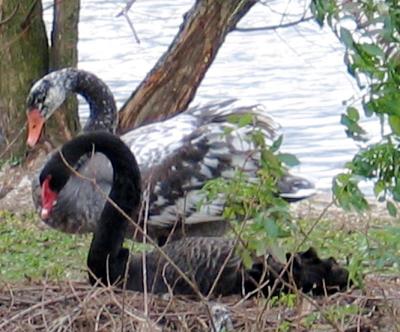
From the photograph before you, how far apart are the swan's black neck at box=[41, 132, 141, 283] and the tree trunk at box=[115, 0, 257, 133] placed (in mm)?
3271

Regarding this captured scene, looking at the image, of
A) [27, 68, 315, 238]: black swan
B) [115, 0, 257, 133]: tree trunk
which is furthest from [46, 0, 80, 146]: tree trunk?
[27, 68, 315, 238]: black swan

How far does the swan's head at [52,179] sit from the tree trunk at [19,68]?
11.4ft

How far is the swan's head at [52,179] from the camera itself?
20.0ft

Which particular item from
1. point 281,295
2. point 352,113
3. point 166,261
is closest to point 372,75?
point 352,113

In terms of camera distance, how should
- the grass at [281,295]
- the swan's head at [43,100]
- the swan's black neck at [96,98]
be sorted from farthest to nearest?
the swan's black neck at [96,98] < the swan's head at [43,100] < the grass at [281,295]

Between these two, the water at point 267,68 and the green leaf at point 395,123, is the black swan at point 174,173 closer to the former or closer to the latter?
the water at point 267,68

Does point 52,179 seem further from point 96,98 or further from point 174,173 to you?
point 96,98

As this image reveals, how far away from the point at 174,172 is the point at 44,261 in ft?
3.25

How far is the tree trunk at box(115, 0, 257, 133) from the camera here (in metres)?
9.09

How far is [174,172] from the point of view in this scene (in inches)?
286

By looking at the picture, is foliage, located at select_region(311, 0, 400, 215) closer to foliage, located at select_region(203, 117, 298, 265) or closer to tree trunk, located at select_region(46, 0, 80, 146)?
foliage, located at select_region(203, 117, 298, 265)

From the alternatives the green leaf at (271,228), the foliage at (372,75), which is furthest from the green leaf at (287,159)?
the foliage at (372,75)

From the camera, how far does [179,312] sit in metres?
4.80

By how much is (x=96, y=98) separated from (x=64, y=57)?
1.76 m
